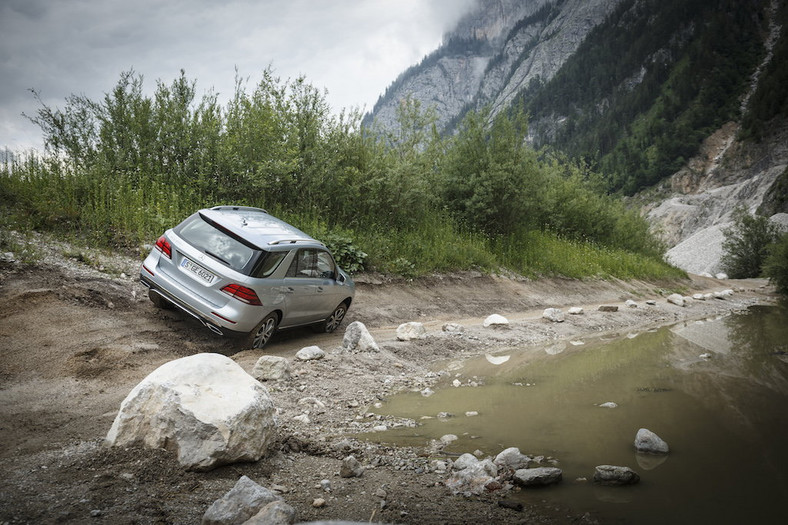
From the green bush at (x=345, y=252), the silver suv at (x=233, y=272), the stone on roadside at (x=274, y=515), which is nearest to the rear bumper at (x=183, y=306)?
the silver suv at (x=233, y=272)

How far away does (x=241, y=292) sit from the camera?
7.00 metres

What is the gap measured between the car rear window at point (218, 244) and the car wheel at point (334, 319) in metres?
3.01

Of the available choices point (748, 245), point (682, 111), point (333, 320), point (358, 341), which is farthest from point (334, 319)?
point (682, 111)

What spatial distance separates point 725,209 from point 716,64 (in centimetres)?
6926

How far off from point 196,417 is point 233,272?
12.1 ft

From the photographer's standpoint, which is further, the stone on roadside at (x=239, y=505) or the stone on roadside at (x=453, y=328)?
the stone on roadside at (x=453, y=328)

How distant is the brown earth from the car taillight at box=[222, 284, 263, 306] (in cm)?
94

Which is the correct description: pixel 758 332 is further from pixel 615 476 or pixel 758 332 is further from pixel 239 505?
pixel 239 505

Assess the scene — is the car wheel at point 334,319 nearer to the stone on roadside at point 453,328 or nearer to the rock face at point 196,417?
the stone on roadside at point 453,328

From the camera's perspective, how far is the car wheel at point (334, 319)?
9.79 meters

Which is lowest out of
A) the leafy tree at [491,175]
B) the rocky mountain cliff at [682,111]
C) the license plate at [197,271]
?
the license plate at [197,271]

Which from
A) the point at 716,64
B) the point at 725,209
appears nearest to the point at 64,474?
the point at 725,209

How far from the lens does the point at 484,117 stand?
66.6 feet

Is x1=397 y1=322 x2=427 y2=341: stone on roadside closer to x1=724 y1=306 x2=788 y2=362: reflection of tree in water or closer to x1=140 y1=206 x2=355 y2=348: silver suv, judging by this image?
x1=140 y1=206 x2=355 y2=348: silver suv
